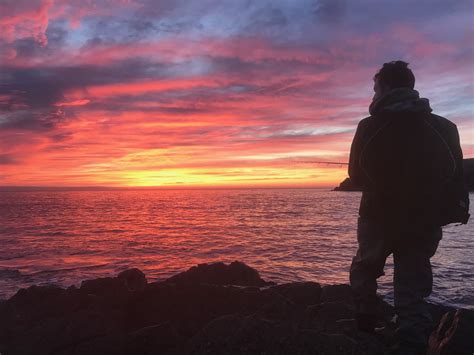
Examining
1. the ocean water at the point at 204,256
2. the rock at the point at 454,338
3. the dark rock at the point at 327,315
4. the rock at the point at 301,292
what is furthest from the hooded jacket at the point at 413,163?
the ocean water at the point at 204,256

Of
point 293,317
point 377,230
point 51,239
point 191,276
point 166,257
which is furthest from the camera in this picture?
point 51,239

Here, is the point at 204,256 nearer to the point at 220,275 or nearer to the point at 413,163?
the point at 220,275

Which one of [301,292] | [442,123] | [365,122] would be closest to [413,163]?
[442,123]

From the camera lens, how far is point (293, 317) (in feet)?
19.8

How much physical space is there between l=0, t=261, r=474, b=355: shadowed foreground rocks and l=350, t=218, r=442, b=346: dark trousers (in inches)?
10.4

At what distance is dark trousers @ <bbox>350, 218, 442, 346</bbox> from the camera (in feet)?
14.0

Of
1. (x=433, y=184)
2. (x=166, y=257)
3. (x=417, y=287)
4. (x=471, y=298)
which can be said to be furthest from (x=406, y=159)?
(x=166, y=257)

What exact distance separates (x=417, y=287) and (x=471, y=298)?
7.23 m

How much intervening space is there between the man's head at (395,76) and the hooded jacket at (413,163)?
0.13m

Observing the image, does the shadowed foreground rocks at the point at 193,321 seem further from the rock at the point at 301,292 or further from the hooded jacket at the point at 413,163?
the hooded jacket at the point at 413,163

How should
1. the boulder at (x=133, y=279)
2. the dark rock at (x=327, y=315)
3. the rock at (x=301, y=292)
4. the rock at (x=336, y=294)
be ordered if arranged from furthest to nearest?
the boulder at (x=133, y=279), the rock at (x=336, y=294), the rock at (x=301, y=292), the dark rock at (x=327, y=315)

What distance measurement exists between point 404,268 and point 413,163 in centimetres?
119

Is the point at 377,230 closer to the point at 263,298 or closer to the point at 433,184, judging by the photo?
the point at 433,184

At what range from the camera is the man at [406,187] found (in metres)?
4.13
